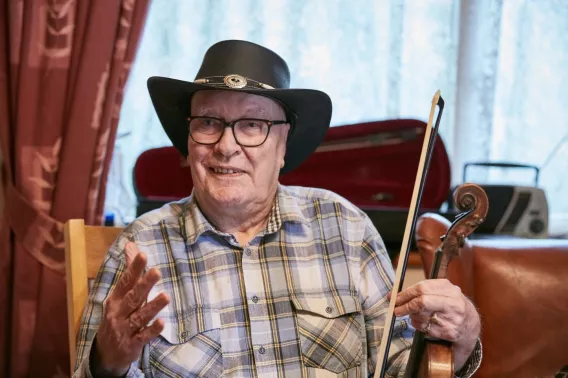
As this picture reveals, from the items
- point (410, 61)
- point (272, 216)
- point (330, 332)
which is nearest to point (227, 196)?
point (272, 216)

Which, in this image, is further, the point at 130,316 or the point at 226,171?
the point at 226,171

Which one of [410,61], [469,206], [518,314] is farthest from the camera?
[410,61]

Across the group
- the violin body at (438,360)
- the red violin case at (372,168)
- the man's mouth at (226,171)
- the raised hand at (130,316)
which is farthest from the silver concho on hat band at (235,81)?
the red violin case at (372,168)

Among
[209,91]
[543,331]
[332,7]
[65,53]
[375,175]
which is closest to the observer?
[209,91]

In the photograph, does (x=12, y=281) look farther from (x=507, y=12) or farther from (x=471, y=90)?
(x=507, y=12)

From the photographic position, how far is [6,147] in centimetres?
181

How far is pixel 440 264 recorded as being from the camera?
1221mm

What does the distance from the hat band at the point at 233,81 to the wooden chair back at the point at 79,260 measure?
1.37ft

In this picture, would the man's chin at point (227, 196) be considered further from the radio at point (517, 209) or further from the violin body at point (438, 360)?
the radio at point (517, 209)

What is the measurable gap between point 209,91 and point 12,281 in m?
0.89

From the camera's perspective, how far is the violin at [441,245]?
1087 millimetres

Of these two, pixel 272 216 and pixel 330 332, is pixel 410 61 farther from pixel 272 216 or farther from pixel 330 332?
pixel 330 332

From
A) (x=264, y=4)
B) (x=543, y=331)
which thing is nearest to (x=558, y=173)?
(x=543, y=331)

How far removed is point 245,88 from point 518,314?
88cm
